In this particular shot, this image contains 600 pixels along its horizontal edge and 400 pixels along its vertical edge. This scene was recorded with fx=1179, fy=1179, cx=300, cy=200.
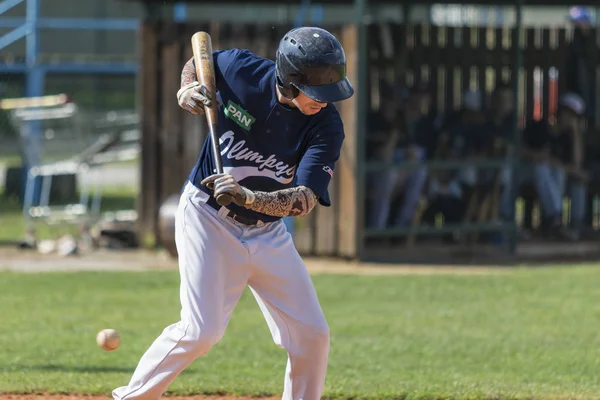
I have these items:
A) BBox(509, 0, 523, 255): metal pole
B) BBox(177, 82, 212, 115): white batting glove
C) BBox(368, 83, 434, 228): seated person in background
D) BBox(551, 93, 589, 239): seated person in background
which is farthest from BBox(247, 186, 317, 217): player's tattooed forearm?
BBox(551, 93, 589, 239): seated person in background

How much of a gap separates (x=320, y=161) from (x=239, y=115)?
1.43ft

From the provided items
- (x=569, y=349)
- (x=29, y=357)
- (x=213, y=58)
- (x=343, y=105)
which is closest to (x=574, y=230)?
(x=343, y=105)

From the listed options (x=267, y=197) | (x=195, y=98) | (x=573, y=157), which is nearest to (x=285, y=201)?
(x=267, y=197)

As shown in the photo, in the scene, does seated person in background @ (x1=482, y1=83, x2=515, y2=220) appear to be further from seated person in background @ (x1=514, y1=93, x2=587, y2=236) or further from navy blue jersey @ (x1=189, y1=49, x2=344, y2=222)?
navy blue jersey @ (x1=189, y1=49, x2=344, y2=222)

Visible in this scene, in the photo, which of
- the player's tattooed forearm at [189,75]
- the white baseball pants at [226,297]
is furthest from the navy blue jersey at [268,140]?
the player's tattooed forearm at [189,75]

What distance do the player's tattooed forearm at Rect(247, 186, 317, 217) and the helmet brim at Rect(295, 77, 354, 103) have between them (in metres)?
0.40

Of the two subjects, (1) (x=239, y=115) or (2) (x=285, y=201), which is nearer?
(2) (x=285, y=201)

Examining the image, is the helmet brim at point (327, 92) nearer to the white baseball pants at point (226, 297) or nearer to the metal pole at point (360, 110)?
the white baseball pants at point (226, 297)

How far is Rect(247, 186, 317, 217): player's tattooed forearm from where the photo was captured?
5.01 metres

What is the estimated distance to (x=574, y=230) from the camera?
1504 cm

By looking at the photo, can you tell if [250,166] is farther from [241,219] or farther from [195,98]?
[195,98]

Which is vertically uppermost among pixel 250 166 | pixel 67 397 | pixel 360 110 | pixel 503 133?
pixel 360 110

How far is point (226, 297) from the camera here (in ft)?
17.2

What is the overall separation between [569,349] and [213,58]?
13.6ft
